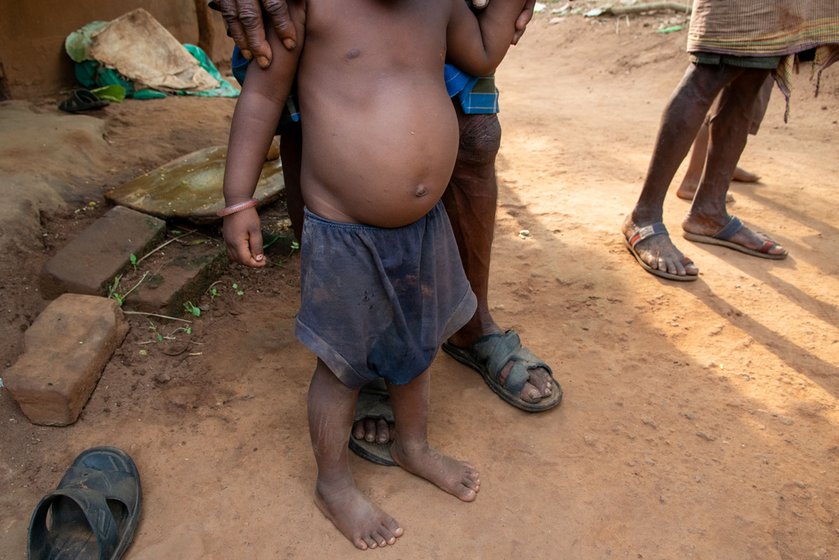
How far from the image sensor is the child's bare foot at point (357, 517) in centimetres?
160

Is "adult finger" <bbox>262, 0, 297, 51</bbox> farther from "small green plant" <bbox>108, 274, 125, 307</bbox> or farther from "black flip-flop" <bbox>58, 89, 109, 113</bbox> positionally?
"black flip-flop" <bbox>58, 89, 109, 113</bbox>

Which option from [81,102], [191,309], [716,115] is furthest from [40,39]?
[716,115]

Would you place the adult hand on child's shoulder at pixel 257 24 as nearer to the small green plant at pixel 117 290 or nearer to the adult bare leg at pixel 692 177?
the small green plant at pixel 117 290

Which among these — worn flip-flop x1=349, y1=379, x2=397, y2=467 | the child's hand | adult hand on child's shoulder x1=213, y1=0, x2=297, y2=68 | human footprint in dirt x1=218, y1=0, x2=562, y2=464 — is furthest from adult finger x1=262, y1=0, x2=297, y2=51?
worn flip-flop x1=349, y1=379, x2=397, y2=467

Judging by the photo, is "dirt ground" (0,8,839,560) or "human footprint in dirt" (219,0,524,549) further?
"dirt ground" (0,8,839,560)

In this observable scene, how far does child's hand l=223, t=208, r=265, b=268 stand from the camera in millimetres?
1524

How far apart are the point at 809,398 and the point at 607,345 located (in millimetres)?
652

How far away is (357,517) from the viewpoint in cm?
163

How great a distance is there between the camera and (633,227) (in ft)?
9.85

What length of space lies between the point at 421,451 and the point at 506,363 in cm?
45

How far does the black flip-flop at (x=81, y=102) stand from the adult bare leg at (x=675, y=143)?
9.87ft

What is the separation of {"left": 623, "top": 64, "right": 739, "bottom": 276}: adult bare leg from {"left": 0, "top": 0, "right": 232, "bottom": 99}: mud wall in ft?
11.4

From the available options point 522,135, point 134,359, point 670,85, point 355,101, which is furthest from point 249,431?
point 670,85

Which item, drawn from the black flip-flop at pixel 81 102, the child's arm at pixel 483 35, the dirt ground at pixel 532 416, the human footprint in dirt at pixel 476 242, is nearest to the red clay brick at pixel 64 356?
the dirt ground at pixel 532 416
